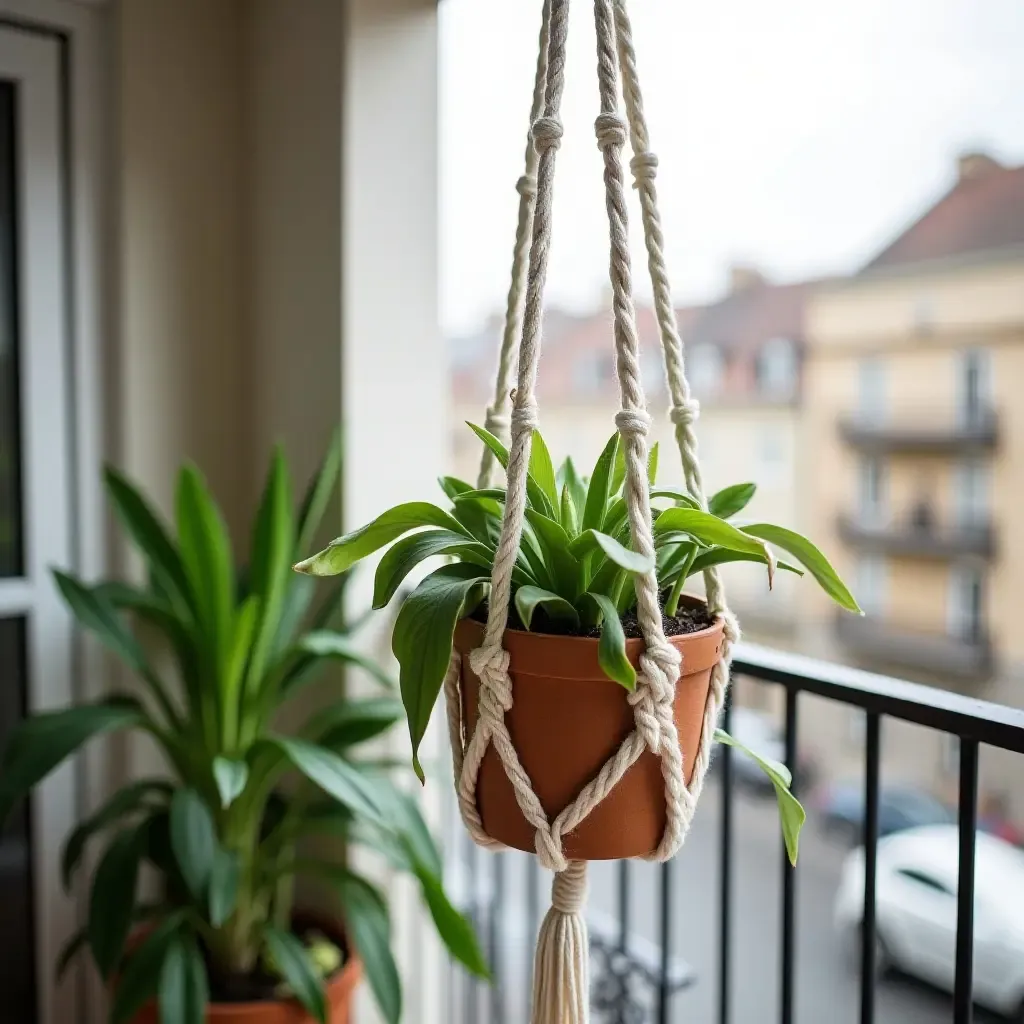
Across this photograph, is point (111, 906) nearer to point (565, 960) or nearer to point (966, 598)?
point (565, 960)

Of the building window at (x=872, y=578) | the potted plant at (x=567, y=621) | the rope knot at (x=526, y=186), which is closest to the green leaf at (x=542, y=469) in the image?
the potted plant at (x=567, y=621)

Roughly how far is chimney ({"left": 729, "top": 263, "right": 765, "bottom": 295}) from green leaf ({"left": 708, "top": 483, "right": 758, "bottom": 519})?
3911mm

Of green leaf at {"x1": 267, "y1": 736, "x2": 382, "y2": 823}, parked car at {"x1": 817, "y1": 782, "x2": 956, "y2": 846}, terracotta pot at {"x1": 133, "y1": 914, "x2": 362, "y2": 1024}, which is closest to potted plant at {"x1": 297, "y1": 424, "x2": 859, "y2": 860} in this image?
green leaf at {"x1": 267, "y1": 736, "x2": 382, "y2": 823}

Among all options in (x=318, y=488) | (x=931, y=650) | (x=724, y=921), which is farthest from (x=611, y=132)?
(x=931, y=650)

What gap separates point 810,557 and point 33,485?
1.60 m

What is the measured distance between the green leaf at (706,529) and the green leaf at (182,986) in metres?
1.07

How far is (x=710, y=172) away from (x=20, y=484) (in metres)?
2.01

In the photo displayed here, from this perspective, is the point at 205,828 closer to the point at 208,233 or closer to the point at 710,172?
the point at 208,233

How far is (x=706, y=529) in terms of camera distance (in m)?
0.70

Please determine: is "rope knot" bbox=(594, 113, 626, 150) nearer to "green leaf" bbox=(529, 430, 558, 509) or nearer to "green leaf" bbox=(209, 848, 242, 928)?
"green leaf" bbox=(529, 430, 558, 509)

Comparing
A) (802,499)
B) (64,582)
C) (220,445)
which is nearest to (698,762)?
(64,582)

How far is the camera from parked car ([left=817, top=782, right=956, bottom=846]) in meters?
2.43

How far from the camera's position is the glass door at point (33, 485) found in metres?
1.75

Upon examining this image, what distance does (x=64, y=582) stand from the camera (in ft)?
4.86
